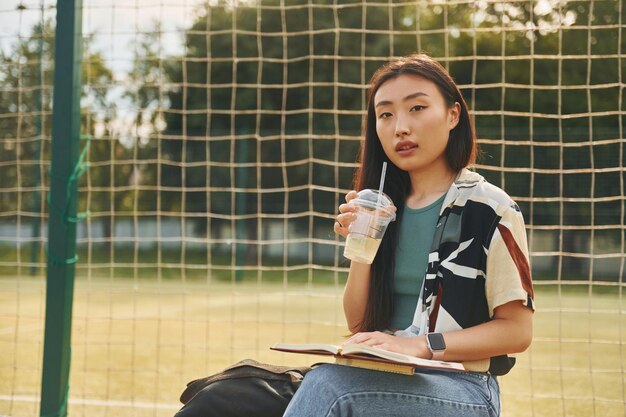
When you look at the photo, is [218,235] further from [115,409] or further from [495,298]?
[495,298]

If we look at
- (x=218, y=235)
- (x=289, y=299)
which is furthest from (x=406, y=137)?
(x=218, y=235)

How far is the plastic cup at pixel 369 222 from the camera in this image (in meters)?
2.01

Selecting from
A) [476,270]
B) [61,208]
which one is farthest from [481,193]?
[61,208]

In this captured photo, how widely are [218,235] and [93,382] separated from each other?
29.4 feet

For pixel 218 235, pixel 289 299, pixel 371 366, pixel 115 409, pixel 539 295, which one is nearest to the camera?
pixel 371 366

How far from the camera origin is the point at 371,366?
1.72 metres

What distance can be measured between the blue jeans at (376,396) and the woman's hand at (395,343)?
0.06 m

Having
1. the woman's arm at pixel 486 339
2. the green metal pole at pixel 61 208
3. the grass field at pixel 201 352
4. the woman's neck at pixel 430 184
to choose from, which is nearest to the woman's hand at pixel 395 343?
the woman's arm at pixel 486 339

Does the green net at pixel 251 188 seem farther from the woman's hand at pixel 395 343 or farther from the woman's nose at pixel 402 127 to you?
the woman's hand at pixel 395 343

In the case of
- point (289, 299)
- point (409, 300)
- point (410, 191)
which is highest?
point (410, 191)

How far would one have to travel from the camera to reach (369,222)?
2.01 m

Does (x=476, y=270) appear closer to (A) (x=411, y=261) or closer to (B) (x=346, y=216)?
(A) (x=411, y=261)

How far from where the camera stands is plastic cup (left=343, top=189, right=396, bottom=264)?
6.59ft

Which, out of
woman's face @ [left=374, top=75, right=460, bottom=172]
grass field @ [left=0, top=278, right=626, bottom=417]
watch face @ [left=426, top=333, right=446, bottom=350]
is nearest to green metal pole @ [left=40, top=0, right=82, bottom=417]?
grass field @ [left=0, top=278, right=626, bottom=417]
